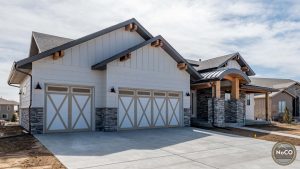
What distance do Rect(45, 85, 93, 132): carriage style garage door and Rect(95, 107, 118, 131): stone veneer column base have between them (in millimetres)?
437

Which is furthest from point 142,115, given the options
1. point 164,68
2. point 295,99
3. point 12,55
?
point 295,99

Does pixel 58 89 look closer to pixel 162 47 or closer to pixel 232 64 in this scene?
pixel 162 47

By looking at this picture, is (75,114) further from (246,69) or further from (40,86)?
(246,69)

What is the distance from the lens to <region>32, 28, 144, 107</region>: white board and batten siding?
13.1 metres

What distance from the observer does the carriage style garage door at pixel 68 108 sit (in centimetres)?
1330

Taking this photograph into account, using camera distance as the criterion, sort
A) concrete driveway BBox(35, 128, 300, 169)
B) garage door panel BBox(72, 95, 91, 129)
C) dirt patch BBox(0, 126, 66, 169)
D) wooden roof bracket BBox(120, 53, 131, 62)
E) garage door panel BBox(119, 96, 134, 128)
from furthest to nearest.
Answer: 1. garage door panel BBox(119, 96, 134, 128)
2. wooden roof bracket BBox(120, 53, 131, 62)
3. garage door panel BBox(72, 95, 91, 129)
4. concrete driveway BBox(35, 128, 300, 169)
5. dirt patch BBox(0, 126, 66, 169)

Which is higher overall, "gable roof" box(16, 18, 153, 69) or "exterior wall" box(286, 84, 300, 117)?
"gable roof" box(16, 18, 153, 69)

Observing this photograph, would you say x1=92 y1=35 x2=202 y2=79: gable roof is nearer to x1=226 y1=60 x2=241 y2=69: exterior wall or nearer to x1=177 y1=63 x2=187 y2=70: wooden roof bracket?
x1=177 y1=63 x2=187 y2=70: wooden roof bracket

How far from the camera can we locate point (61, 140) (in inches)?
434

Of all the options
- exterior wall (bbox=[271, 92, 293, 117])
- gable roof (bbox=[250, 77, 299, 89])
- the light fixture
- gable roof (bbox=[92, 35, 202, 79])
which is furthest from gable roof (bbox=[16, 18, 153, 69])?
gable roof (bbox=[250, 77, 299, 89])

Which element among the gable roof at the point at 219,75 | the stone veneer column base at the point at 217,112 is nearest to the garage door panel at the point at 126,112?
the gable roof at the point at 219,75

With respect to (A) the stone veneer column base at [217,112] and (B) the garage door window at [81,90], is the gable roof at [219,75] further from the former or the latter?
(B) the garage door window at [81,90]

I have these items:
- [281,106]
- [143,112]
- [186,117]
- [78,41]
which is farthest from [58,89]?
[281,106]

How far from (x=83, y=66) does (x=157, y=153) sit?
7387mm
